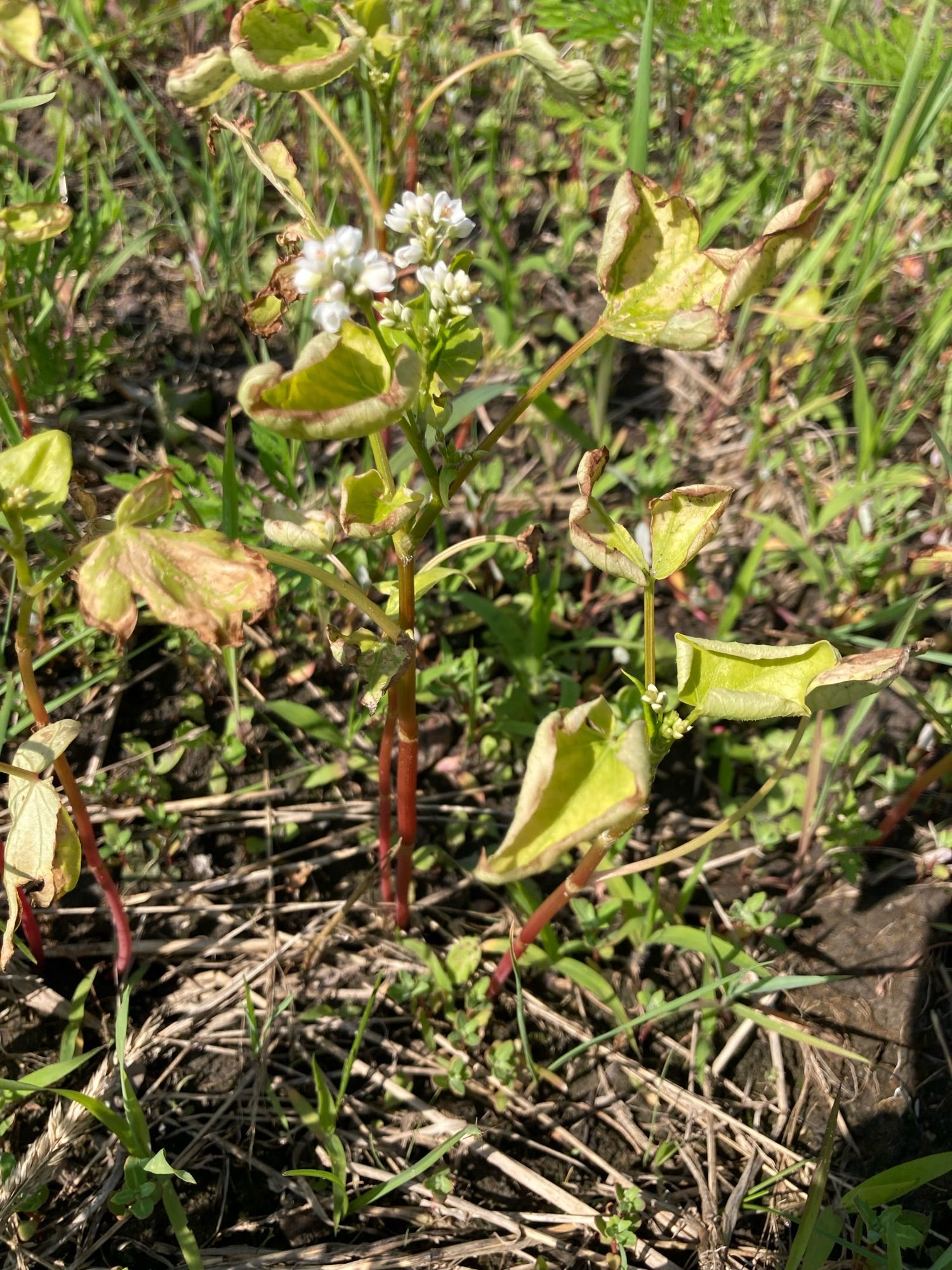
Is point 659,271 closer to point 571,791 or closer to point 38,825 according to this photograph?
point 571,791

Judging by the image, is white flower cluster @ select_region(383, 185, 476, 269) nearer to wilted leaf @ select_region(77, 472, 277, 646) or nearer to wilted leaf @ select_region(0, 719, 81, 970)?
wilted leaf @ select_region(77, 472, 277, 646)

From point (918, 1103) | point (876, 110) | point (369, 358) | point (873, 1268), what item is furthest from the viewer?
point (876, 110)

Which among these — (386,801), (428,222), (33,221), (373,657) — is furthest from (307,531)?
(33,221)

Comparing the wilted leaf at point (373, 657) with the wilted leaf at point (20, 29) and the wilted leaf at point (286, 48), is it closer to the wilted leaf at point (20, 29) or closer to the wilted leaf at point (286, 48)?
the wilted leaf at point (286, 48)

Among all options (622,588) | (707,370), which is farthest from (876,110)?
(622,588)

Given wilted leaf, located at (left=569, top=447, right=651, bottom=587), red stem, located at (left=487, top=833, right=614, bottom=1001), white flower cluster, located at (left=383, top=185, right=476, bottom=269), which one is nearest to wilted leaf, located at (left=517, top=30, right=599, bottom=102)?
white flower cluster, located at (left=383, top=185, right=476, bottom=269)

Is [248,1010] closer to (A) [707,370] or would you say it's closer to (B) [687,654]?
(B) [687,654]
